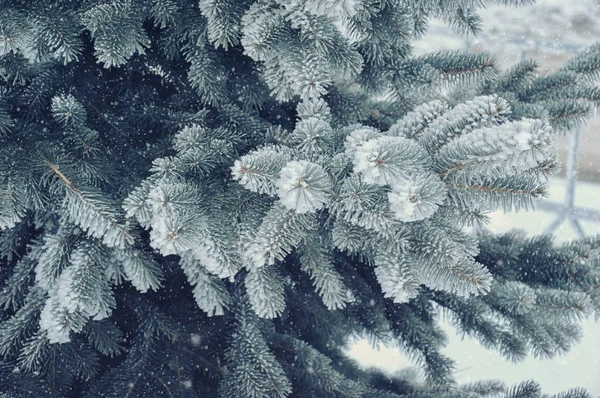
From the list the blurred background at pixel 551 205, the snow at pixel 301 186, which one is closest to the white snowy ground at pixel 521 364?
the blurred background at pixel 551 205

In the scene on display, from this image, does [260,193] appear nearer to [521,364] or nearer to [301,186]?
[301,186]

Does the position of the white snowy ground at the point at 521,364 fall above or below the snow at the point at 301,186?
above

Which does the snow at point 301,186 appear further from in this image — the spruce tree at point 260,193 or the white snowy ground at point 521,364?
the white snowy ground at point 521,364

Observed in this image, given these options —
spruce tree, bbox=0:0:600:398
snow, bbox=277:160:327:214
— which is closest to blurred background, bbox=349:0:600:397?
spruce tree, bbox=0:0:600:398

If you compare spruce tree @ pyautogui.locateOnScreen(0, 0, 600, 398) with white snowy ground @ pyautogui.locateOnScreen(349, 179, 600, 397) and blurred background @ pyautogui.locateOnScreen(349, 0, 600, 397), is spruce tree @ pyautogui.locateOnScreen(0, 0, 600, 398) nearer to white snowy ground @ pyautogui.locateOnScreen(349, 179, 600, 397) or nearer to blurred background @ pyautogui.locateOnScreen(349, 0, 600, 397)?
blurred background @ pyautogui.locateOnScreen(349, 0, 600, 397)

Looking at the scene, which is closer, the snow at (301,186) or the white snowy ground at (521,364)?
the snow at (301,186)

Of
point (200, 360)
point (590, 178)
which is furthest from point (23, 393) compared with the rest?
point (590, 178)
